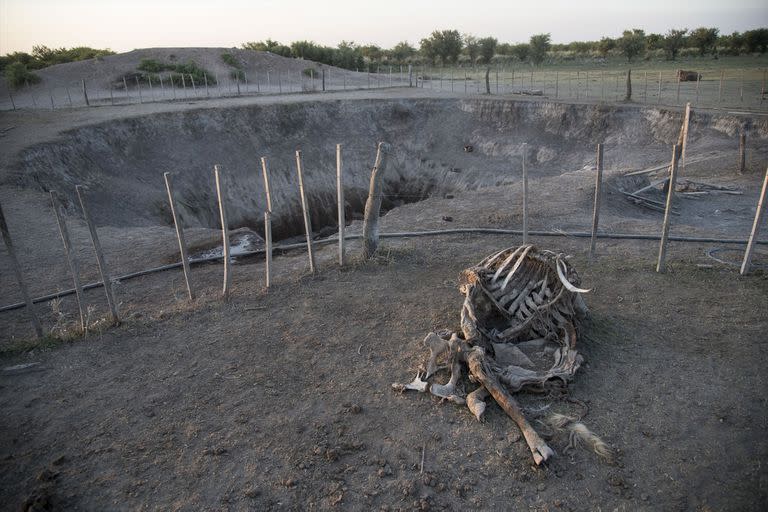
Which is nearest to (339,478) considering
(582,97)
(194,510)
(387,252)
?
(194,510)

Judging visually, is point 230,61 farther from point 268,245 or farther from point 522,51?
point 522,51

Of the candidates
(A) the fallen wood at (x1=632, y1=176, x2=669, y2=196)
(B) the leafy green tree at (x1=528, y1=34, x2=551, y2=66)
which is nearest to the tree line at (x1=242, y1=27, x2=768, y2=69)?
(B) the leafy green tree at (x1=528, y1=34, x2=551, y2=66)

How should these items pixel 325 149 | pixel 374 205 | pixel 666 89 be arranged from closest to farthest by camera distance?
pixel 374 205
pixel 325 149
pixel 666 89

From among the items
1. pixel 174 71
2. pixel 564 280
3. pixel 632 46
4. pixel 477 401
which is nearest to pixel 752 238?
pixel 564 280

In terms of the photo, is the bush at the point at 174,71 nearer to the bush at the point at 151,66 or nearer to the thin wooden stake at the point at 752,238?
the bush at the point at 151,66

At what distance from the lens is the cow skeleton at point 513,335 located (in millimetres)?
5121

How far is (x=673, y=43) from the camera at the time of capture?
42125 mm

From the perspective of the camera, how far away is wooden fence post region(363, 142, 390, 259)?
28.3 feet

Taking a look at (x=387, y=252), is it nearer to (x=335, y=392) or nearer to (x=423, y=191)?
(x=335, y=392)

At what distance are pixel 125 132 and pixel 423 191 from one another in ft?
37.3

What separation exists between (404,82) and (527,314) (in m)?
30.8

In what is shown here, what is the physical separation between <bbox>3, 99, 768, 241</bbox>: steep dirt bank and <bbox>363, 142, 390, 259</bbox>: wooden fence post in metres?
8.22

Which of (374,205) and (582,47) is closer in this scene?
(374,205)

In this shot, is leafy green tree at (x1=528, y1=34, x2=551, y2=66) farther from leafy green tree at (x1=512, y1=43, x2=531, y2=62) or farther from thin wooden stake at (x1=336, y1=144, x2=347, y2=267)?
thin wooden stake at (x1=336, y1=144, x2=347, y2=267)
